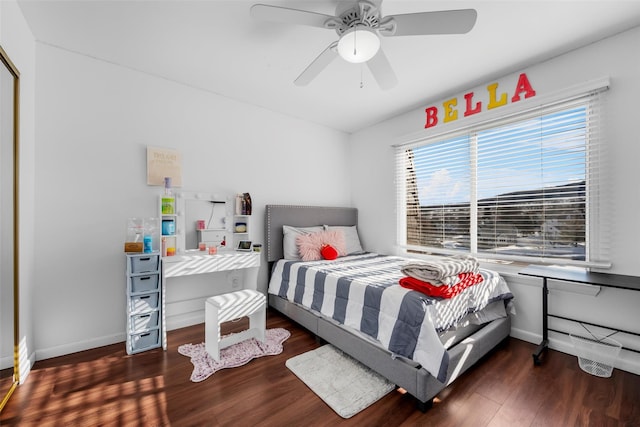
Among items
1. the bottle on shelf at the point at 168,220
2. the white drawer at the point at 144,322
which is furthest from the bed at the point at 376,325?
the white drawer at the point at 144,322

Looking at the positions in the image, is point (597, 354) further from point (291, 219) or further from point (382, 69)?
point (291, 219)

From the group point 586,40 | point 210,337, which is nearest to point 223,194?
point 210,337

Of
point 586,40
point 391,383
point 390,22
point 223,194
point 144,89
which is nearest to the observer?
point 390,22

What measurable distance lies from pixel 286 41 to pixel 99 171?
6.48ft

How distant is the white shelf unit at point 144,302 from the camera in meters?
2.21

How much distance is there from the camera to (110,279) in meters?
2.42

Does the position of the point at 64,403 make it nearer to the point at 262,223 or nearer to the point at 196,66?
the point at 262,223

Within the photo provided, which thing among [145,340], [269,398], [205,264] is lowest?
[269,398]

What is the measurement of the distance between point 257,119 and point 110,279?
2.27 m

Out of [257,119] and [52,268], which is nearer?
[52,268]

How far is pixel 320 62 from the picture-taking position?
1.93 m

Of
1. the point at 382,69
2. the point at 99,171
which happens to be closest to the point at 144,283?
the point at 99,171

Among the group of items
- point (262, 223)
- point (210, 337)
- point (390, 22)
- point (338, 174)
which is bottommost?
point (210, 337)

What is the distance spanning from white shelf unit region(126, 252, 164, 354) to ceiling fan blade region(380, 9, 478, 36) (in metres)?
2.48
